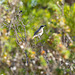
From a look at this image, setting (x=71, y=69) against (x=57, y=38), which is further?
(x=71, y=69)

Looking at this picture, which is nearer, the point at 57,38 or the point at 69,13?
the point at 57,38

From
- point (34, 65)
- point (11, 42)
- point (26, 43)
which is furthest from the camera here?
point (11, 42)

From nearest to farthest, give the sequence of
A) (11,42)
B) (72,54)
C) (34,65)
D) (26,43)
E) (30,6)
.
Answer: (26,43) < (72,54) < (34,65) < (11,42) < (30,6)

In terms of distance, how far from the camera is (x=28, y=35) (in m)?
3.65

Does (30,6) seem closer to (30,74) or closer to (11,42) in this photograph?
(11,42)

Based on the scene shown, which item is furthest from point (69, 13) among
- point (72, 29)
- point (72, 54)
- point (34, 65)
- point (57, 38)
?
point (57, 38)

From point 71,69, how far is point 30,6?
379 cm

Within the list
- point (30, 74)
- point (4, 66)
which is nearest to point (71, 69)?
point (30, 74)

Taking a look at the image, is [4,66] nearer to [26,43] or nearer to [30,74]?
[30,74]

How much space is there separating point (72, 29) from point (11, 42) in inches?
73.2

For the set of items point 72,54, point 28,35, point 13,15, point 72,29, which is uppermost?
point 13,15

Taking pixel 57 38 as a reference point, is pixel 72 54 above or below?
below

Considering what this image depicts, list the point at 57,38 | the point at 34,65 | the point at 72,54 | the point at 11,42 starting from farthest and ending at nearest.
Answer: the point at 11,42 < the point at 34,65 < the point at 72,54 < the point at 57,38

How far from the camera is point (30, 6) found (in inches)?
258
